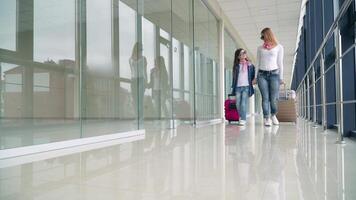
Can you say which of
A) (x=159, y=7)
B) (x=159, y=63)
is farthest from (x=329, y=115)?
(x=159, y=7)

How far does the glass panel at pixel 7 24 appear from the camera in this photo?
2.49 meters

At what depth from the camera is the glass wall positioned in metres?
2.71

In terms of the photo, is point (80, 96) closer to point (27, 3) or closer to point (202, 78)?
point (27, 3)

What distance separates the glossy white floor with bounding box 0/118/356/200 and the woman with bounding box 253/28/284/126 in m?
2.11

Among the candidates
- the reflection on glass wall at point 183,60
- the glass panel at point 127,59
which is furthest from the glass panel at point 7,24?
the reflection on glass wall at point 183,60

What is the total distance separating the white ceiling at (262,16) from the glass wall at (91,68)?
6.40ft

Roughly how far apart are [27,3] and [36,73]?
75cm

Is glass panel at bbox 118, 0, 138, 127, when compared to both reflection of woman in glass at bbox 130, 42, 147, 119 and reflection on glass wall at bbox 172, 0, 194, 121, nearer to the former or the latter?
reflection of woman in glass at bbox 130, 42, 147, 119

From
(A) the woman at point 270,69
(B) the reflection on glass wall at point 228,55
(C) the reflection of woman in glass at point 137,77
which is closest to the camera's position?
(C) the reflection of woman in glass at point 137,77

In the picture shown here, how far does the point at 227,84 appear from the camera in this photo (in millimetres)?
9117

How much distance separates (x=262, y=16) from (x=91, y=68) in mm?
5398

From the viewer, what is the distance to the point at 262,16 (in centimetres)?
763

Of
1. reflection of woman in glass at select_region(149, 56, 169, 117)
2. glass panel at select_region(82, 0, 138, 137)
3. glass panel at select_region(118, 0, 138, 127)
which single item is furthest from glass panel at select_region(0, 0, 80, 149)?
reflection of woman in glass at select_region(149, 56, 169, 117)

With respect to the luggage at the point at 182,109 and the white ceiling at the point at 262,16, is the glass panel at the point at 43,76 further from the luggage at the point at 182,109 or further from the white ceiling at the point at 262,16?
the white ceiling at the point at 262,16
